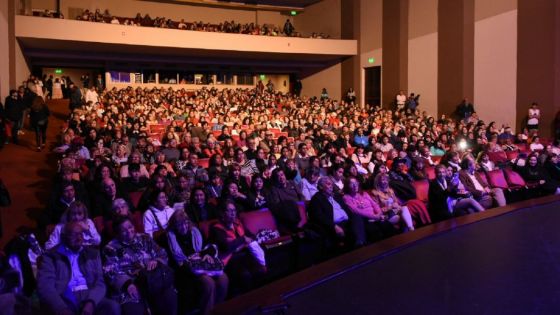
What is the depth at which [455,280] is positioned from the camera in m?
3.12

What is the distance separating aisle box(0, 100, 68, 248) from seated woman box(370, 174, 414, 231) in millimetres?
3792

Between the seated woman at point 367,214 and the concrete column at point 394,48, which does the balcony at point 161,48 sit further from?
the seated woman at point 367,214

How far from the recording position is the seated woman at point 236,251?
3.41 m

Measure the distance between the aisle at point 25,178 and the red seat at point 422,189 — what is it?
4.41 meters

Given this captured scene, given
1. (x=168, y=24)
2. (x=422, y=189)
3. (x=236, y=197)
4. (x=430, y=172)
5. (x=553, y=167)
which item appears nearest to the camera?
(x=236, y=197)

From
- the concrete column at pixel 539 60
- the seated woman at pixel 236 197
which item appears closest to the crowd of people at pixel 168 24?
the concrete column at pixel 539 60

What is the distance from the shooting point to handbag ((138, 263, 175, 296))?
2906 mm

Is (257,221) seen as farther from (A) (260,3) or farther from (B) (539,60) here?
(A) (260,3)

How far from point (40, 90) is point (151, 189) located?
990cm

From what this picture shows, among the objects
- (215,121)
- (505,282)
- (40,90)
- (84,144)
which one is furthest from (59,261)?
(40,90)

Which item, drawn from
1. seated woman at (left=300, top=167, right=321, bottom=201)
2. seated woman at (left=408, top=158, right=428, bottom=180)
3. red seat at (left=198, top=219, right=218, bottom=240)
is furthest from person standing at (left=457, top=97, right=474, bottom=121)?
red seat at (left=198, top=219, right=218, bottom=240)

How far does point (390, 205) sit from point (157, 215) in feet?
7.72

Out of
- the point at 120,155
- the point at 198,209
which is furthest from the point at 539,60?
the point at 198,209

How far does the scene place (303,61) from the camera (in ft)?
62.8
